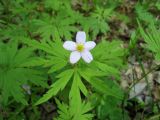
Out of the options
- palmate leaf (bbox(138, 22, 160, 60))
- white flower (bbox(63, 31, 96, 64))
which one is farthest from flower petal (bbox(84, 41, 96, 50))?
palmate leaf (bbox(138, 22, 160, 60))

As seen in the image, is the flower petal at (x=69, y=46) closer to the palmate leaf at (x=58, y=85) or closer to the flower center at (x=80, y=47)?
the flower center at (x=80, y=47)

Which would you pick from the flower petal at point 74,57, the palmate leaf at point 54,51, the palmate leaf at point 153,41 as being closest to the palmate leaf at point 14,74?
the palmate leaf at point 54,51

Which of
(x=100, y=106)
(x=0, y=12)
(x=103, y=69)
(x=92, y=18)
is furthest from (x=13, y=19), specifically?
(x=103, y=69)

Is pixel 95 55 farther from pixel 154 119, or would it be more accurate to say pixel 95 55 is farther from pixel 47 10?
pixel 47 10

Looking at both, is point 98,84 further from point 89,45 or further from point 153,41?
point 153,41

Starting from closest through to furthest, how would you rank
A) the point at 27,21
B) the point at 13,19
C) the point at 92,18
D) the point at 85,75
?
1. the point at 85,75
2. the point at 27,21
3. the point at 92,18
4. the point at 13,19

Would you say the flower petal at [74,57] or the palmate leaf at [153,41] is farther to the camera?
the palmate leaf at [153,41]

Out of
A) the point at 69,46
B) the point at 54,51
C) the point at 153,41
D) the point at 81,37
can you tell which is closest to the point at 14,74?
the point at 54,51

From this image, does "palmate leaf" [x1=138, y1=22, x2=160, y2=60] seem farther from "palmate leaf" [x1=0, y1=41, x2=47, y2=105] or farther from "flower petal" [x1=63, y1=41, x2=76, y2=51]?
"palmate leaf" [x1=0, y1=41, x2=47, y2=105]
